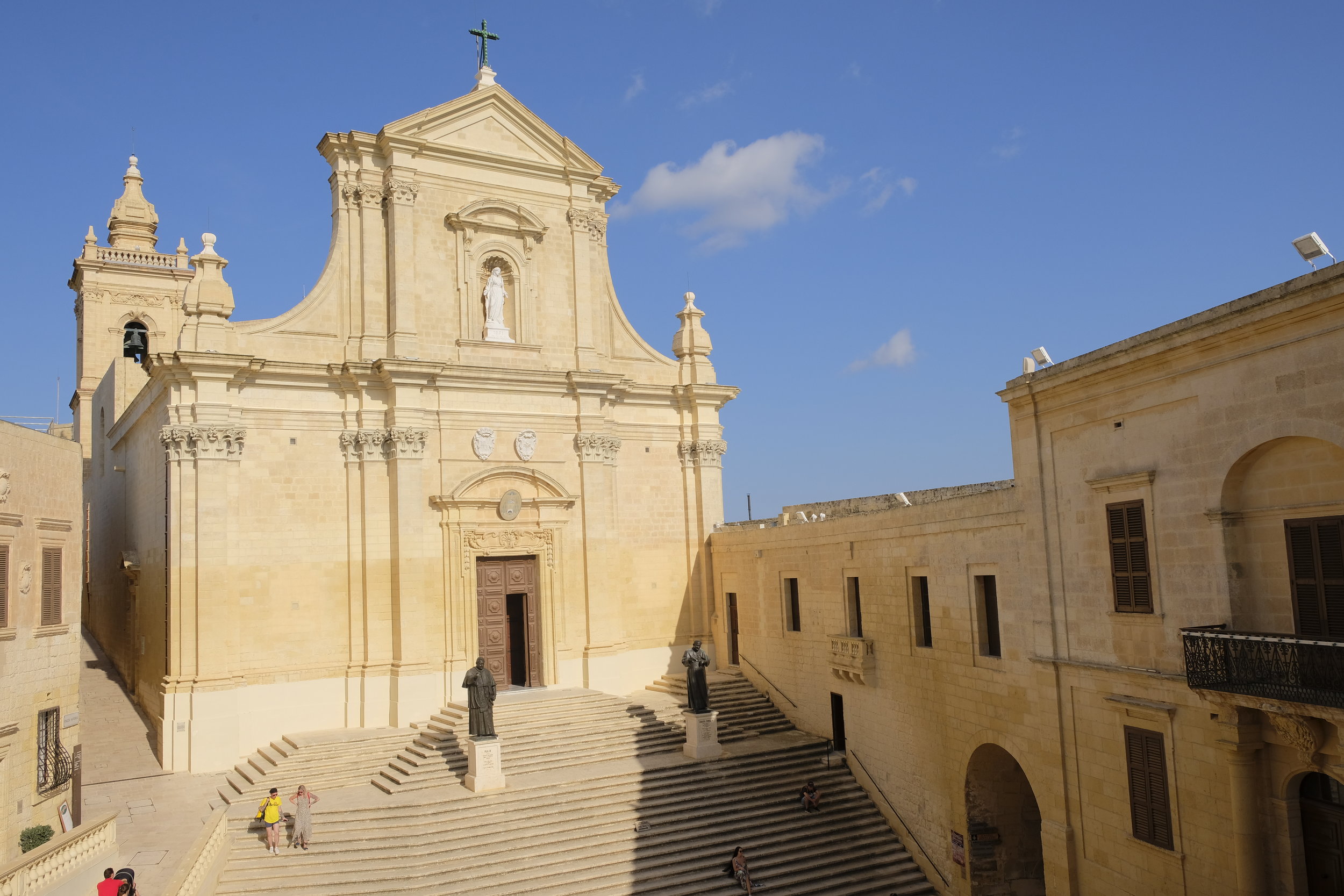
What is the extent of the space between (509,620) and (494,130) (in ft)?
44.3

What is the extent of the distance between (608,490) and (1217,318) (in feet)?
57.1

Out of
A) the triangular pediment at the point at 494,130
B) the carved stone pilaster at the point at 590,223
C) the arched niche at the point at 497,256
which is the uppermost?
the triangular pediment at the point at 494,130

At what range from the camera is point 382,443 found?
24.7 meters

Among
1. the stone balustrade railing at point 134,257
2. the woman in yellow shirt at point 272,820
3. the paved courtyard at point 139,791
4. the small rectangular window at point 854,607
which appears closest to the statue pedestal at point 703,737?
the small rectangular window at point 854,607

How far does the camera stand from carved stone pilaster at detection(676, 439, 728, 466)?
29.2 metres

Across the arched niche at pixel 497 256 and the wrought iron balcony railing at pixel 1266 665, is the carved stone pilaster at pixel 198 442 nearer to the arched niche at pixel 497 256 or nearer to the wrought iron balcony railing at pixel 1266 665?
the arched niche at pixel 497 256

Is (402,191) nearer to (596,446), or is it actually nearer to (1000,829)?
(596,446)

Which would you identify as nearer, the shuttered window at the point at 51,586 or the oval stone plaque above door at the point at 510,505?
the shuttered window at the point at 51,586

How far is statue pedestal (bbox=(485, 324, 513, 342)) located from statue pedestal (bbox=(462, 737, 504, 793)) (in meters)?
11.0

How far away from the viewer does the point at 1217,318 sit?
12.9 meters

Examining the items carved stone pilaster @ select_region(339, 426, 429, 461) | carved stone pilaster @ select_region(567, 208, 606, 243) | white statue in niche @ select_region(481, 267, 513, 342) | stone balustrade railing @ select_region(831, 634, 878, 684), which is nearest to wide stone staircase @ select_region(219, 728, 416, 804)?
carved stone pilaster @ select_region(339, 426, 429, 461)

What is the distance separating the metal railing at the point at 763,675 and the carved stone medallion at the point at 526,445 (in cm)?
828

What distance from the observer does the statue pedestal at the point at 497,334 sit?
26.5 metres

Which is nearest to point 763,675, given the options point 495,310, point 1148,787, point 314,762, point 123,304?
point 314,762
